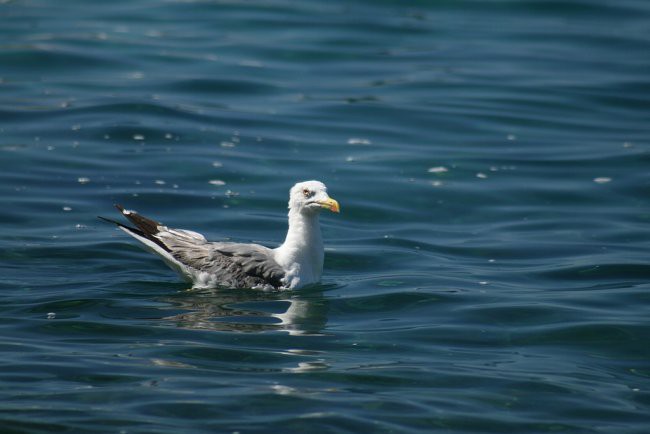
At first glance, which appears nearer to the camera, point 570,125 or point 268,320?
point 268,320

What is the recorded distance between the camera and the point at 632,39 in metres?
25.5


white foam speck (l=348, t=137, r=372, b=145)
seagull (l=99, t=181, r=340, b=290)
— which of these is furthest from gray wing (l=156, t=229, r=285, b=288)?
white foam speck (l=348, t=137, r=372, b=145)

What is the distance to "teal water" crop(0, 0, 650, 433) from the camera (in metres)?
9.42

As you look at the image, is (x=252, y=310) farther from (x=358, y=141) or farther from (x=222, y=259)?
(x=358, y=141)

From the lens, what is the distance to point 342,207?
1586 centimetres

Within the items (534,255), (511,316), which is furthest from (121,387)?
(534,255)

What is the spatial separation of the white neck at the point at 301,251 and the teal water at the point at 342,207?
0.71 ft

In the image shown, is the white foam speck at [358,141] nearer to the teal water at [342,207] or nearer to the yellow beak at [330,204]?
the teal water at [342,207]

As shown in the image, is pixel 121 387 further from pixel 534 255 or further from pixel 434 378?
pixel 534 255

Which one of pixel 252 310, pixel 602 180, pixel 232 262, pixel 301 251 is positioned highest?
pixel 602 180

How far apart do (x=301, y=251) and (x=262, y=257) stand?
39cm

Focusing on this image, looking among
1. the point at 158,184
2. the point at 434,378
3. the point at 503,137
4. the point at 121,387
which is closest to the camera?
the point at 121,387

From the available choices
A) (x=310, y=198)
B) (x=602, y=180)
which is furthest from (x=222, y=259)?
(x=602, y=180)

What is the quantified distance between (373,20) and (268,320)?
16087 mm
